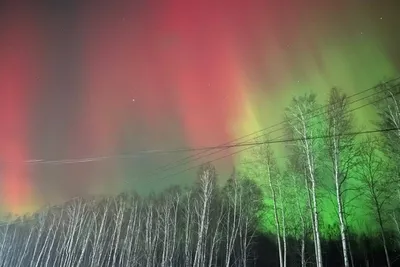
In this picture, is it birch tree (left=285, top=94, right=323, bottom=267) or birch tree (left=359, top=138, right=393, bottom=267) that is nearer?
birch tree (left=285, top=94, right=323, bottom=267)

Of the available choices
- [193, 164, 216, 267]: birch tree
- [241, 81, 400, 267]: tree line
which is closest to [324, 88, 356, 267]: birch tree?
[241, 81, 400, 267]: tree line

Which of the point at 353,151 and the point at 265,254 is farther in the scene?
the point at 265,254

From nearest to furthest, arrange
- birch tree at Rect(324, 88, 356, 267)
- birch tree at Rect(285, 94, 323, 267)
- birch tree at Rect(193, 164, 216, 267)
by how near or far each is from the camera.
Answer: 1. birch tree at Rect(324, 88, 356, 267)
2. birch tree at Rect(285, 94, 323, 267)
3. birch tree at Rect(193, 164, 216, 267)

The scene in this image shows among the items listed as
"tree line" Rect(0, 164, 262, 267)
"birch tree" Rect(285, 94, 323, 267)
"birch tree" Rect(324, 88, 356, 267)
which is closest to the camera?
"birch tree" Rect(324, 88, 356, 267)

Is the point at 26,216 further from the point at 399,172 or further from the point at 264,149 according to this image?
the point at 399,172

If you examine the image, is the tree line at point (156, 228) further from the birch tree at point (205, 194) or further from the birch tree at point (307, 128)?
the birch tree at point (307, 128)

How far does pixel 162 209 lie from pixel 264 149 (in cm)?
1627

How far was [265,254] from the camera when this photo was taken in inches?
1423

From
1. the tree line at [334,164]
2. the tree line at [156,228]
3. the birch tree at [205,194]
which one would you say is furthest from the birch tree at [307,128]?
the birch tree at [205,194]

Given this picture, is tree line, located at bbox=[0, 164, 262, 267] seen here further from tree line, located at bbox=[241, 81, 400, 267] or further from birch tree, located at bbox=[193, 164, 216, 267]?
tree line, located at bbox=[241, 81, 400, 267]

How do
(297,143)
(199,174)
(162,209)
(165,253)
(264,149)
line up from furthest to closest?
1. (162,209)
2. (165,253)
3. (199,174)
4. (264,149)
5. (297,143)

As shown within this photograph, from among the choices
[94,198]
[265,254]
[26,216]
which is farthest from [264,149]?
[26,216]

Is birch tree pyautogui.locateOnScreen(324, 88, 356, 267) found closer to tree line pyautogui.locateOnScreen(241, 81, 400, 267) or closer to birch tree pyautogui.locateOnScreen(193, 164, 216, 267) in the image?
tree line pyautogui.locateOnScreen(241, 81, 400, 267)

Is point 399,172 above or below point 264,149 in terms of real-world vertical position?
below
